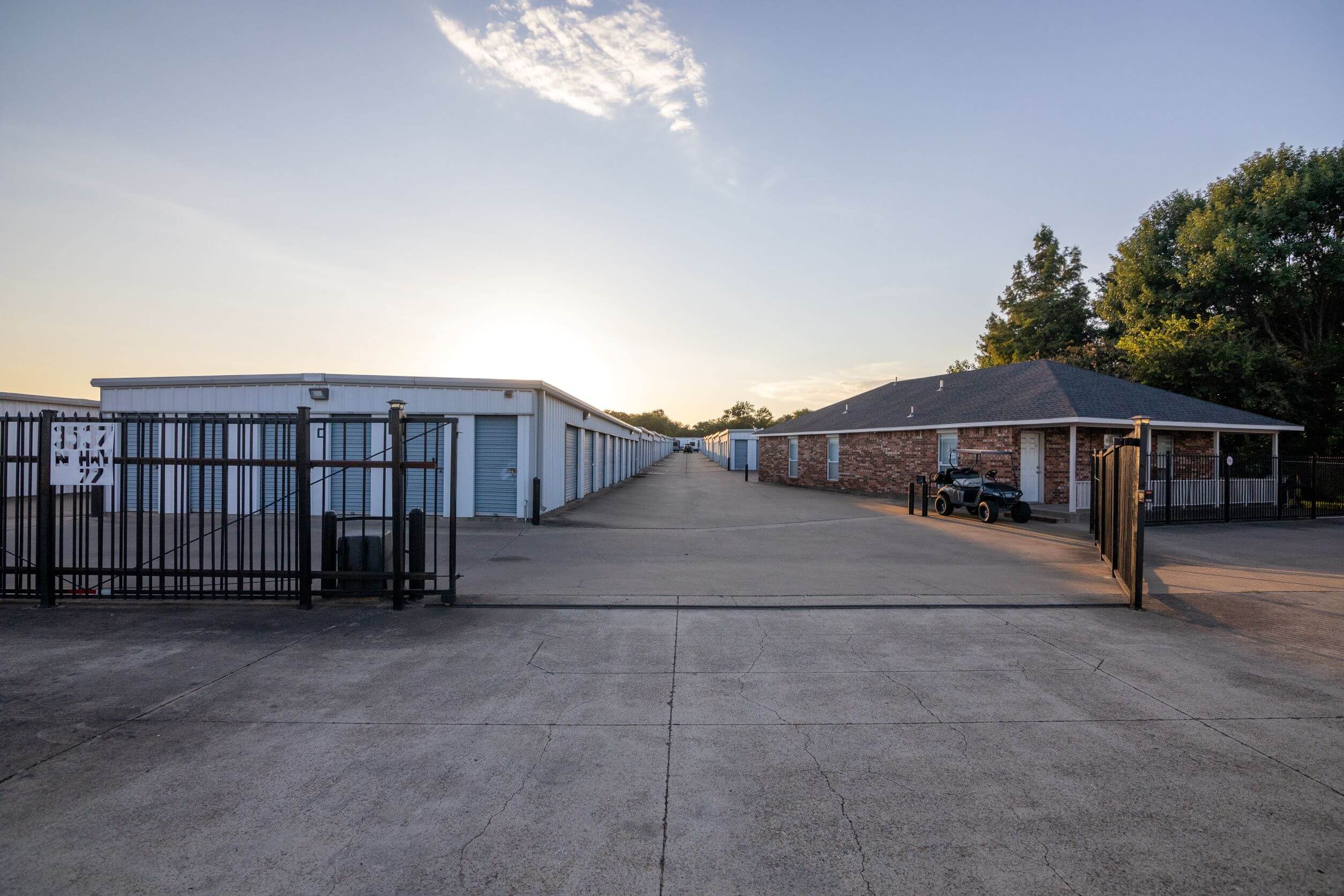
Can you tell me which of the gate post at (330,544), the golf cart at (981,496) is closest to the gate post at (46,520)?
the gate post at (330,544)

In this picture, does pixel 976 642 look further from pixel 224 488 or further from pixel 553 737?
pixel 224 488

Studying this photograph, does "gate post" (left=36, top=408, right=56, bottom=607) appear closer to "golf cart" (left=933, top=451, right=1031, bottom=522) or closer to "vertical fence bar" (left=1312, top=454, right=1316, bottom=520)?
"golf cart" (left=933, top=451, right=1031, bottom=522)

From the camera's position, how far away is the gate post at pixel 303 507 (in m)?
7.53

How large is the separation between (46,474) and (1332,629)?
14.9 metres

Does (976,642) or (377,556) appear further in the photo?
(377,556)

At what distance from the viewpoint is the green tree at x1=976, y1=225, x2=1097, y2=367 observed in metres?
44.0

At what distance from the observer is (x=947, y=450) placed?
2411 centimetres

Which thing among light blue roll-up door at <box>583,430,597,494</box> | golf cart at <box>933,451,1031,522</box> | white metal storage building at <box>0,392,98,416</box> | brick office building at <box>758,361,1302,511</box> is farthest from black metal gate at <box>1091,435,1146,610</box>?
white metal storage building at <box>0,392,98,416</box>

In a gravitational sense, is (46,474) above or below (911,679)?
above

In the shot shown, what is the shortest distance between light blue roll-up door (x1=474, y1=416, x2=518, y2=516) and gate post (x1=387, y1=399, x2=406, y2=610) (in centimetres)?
938

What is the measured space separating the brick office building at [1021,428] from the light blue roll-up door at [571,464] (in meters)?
12.8

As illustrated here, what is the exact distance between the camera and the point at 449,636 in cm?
680

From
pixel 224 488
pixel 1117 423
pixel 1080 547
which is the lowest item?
pixel 1080 547

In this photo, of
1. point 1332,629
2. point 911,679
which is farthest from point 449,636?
point 1332,629
